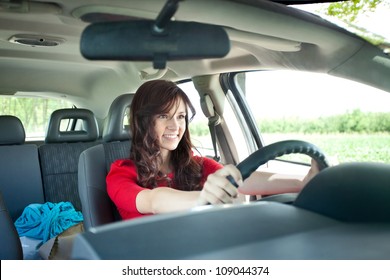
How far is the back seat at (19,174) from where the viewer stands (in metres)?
2.99

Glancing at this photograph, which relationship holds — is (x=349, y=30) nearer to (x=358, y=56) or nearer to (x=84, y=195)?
(x=358, y=56)

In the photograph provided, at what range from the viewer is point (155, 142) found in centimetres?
119

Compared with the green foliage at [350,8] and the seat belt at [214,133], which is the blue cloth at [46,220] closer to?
the seat belt at [214,133]

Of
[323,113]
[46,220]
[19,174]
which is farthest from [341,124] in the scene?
[19,174]

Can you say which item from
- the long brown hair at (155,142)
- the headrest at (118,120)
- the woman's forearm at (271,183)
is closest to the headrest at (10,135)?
the headrest at (118,120)

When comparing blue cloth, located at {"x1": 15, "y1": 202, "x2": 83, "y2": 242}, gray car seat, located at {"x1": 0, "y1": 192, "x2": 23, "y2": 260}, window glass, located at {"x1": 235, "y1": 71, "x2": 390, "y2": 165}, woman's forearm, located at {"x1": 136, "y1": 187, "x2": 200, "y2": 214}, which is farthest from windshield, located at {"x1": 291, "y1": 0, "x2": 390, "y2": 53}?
blue cloth, located at {"x1": 15, "y1": 202, "x2": 83, "y2": 242}

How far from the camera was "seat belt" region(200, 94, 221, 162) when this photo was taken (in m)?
1.02

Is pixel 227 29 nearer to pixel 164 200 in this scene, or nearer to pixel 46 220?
pixel 164 200

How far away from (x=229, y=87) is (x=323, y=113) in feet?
0.90

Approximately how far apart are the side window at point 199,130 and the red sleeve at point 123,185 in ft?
0.79

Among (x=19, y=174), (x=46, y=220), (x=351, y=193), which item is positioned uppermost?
(x=19, y=174)

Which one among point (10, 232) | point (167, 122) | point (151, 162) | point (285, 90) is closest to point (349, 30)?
point (285, 90)

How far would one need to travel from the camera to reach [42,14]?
896 mm

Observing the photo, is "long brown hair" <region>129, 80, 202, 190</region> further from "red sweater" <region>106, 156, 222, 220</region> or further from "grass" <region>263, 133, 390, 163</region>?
"grass" <region>263, 133, 390, 163</region>
